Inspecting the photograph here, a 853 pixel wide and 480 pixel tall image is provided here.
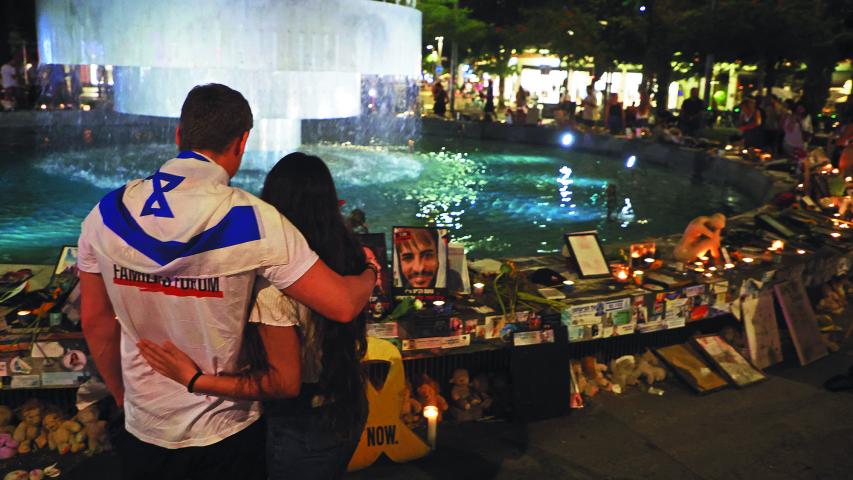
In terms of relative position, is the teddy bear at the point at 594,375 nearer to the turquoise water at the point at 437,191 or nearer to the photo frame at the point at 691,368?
the photo frame at the point at 691,368

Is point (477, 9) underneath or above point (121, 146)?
above

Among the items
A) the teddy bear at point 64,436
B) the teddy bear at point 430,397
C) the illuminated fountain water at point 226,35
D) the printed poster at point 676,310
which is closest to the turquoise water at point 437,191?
the illuminated fountain water at point 226,35

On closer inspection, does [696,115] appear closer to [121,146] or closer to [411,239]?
[121,146]

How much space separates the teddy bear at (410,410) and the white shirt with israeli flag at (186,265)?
2542 millimetres

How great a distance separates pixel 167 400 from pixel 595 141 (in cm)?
2078

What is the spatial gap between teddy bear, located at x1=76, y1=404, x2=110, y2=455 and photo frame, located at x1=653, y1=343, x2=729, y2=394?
382 cm

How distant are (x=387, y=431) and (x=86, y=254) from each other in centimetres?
246

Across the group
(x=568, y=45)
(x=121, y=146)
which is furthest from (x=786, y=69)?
(x=121, y=146)

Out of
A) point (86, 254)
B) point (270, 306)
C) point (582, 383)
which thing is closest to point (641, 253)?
point (582, 383)

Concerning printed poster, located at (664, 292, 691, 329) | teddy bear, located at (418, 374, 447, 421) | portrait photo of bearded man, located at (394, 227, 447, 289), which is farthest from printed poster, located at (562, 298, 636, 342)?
teddy bear, located at (418, 374, 447, 421)

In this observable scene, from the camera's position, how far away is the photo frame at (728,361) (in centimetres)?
587

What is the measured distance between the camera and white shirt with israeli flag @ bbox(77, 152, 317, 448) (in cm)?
233

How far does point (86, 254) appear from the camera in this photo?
8.16ft

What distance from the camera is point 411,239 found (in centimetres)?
548
